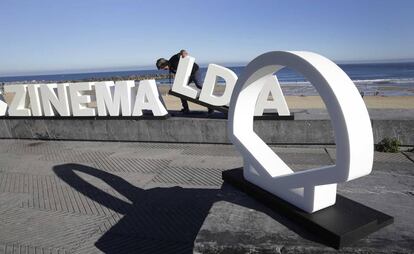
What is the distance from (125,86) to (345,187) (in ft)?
22.2

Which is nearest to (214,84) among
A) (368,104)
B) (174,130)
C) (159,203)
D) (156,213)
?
(174,130)

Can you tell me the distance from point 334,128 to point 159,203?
329 centimetres

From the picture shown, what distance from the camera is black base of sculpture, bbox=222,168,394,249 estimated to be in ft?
9.77

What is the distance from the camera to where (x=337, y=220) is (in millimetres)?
3207

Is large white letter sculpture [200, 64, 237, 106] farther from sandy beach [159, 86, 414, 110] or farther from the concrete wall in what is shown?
sandy beach [159, 86, 414, 110]

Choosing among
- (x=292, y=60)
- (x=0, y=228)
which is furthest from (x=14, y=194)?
(x=292, y=60)

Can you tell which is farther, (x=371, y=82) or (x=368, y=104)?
(x=371, y=82)

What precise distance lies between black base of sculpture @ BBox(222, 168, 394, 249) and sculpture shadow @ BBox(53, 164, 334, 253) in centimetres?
8

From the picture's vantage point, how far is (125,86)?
952 cm

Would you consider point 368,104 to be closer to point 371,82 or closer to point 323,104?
point 323,104

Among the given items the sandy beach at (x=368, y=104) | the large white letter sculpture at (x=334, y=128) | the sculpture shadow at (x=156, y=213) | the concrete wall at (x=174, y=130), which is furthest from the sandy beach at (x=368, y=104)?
the large white letter sculpture at (x=334, y=128)

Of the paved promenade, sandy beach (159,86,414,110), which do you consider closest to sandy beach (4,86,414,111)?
sandy beach (159,86,414,110)

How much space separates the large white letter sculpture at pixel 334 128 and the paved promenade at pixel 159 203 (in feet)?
1.21

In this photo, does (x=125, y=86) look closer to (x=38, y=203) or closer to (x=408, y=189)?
(x=38, y=203)
